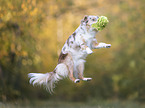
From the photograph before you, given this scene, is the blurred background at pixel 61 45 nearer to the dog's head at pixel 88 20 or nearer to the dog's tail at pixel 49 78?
the dog's tail at pixel 49 78

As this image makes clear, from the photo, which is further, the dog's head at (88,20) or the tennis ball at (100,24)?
the dog's head at (88,20)

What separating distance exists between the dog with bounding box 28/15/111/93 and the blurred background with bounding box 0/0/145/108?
11.6ft

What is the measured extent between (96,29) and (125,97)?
29.6 feet

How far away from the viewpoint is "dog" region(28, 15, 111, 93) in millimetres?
3488

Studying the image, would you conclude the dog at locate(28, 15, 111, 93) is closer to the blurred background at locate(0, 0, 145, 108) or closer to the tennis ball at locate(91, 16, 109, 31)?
the tennis ball at locate(91, 16, 109, 31)

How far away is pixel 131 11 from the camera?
10.4m

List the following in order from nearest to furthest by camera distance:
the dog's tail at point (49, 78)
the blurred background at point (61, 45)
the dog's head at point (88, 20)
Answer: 1. the dog's head at point (88, 20)
2. the dog's tail at point (49, 78)
3. the blurred background at point (61, 45)

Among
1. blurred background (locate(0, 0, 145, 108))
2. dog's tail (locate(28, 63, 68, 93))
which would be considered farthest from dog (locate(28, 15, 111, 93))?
blurred background (locate(0, 0, 145, 108))

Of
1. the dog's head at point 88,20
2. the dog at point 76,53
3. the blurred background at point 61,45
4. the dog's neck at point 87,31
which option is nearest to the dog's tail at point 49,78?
the dog at point 76,53

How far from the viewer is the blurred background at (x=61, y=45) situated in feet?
27.2

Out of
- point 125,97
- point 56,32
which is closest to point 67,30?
point 56,32

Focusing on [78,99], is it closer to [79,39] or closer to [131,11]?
[131,11]

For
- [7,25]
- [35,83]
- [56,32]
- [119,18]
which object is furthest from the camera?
[56,32]

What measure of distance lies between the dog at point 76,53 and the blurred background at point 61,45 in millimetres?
3549
